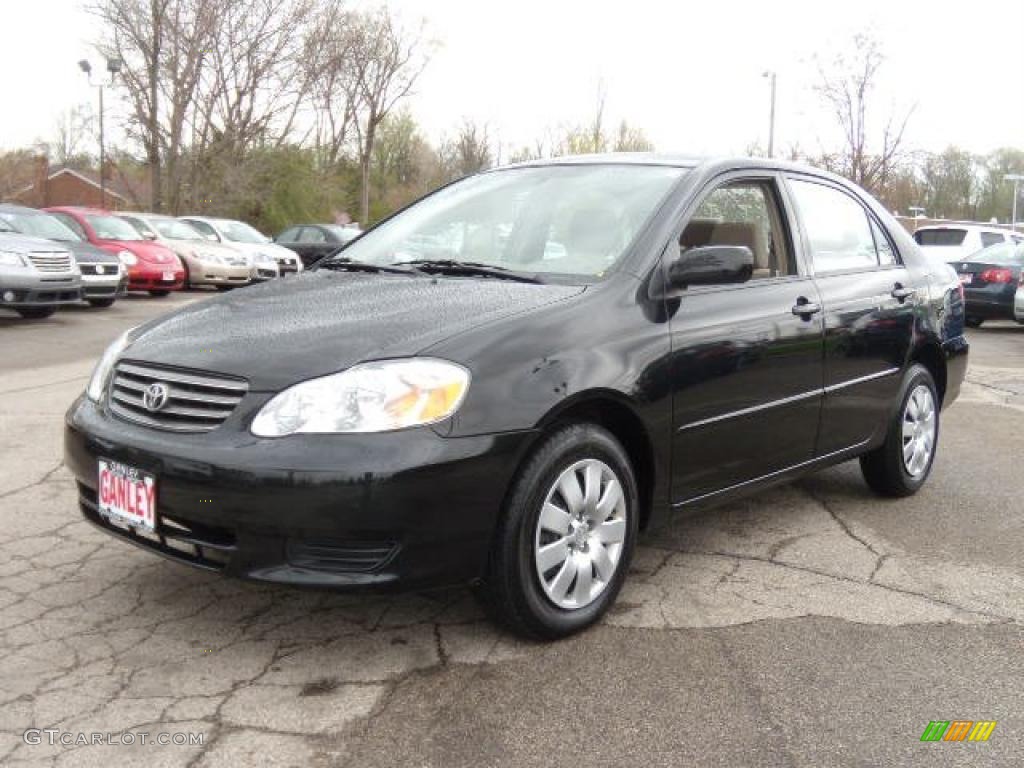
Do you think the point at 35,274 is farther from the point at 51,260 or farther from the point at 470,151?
the point at 470,151

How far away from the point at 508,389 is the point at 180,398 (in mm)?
999

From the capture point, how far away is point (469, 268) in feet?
12.4

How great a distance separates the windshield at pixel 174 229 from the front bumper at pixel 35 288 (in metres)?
6.38

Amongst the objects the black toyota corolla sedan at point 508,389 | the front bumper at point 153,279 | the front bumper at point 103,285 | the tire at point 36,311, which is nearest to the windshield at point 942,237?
the front bumper at point 153,279

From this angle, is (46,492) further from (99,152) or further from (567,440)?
(99,152)

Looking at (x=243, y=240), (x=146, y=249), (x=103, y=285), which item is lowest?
(x=103, y=285)

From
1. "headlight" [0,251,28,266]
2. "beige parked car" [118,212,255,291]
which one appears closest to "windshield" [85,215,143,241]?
"beige parked car" [118,212,255,291]

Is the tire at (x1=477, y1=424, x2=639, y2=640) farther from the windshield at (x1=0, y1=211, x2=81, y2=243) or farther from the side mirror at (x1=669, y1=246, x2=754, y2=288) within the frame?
the windshield at (x1=0, y1=211, x2=81, y2=243)

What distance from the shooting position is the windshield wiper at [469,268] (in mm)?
3633

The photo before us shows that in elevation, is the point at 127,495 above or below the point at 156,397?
below

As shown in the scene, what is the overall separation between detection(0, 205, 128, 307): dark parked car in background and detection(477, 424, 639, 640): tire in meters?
12.0

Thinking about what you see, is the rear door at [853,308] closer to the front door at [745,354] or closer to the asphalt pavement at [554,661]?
the front door at [745,354]

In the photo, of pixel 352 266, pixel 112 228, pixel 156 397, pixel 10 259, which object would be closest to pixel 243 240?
pixel 112 228

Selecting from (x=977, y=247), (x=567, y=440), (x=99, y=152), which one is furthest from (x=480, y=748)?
(x=99, y=152)
